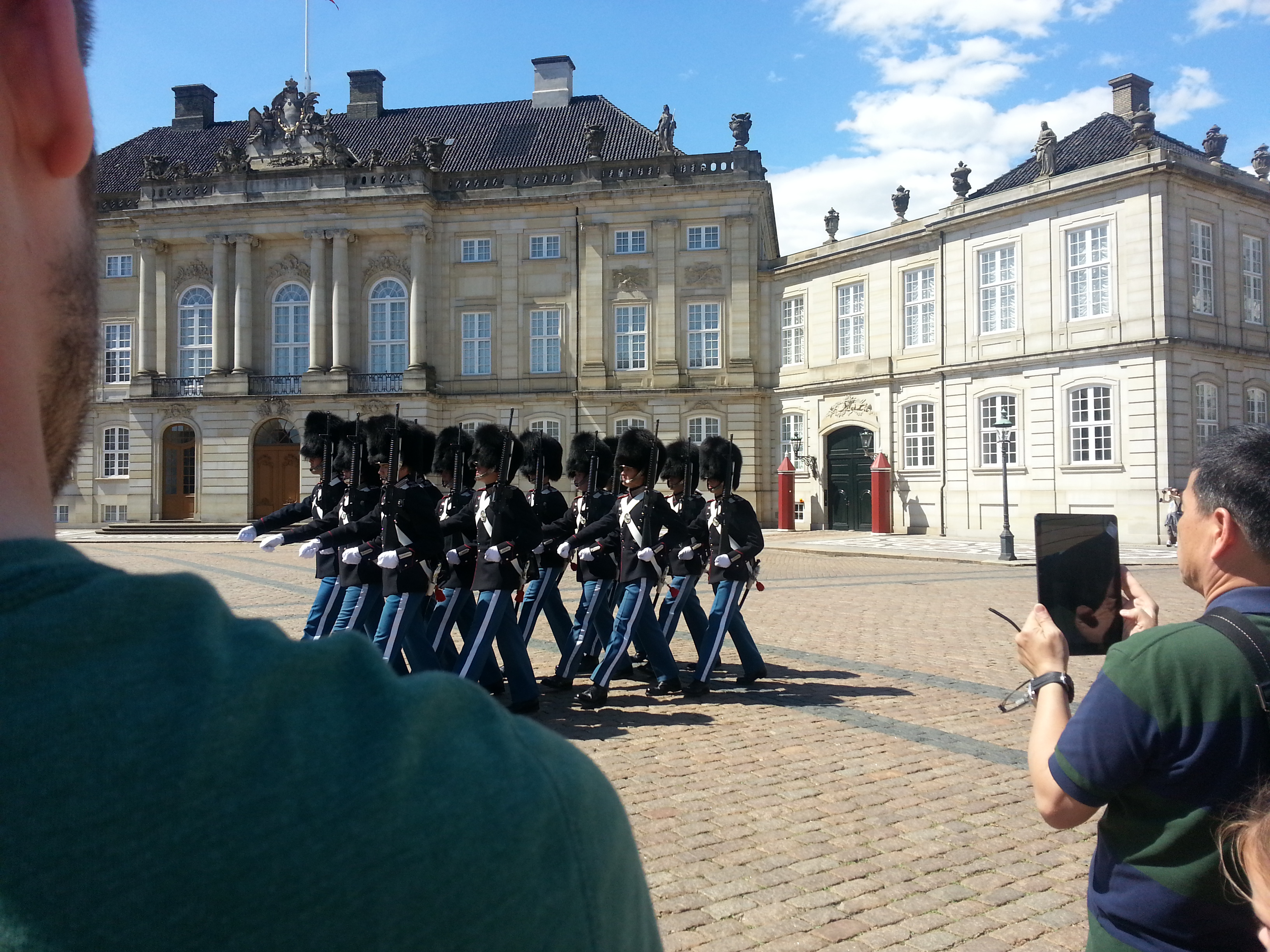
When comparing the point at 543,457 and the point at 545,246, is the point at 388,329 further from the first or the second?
the point at 543,457

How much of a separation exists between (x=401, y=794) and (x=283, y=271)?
129 feet

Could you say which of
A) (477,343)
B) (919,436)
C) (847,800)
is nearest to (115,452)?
(477,343)

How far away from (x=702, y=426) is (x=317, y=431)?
24.5m

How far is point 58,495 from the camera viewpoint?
808mm

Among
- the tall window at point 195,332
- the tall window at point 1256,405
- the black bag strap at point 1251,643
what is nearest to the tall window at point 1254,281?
the tall window at point 1256,405

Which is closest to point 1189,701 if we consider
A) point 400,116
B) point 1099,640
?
point 1099,640

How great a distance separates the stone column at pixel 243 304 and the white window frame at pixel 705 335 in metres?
16.2

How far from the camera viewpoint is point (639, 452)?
395 inches

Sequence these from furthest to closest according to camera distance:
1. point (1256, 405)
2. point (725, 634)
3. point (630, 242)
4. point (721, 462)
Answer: point (630, 242) → point (1256, 405) → point (721, 462) → point (725, 634)

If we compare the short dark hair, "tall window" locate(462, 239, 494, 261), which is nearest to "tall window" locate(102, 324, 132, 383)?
"tall window" locate(462, 239, 494, 261)

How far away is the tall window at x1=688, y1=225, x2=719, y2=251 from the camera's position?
3497 cm

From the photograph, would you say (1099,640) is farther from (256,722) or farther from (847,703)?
(847,703)

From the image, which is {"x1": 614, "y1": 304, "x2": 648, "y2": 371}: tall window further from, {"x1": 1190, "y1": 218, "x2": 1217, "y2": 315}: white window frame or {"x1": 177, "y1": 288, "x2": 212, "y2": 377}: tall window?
{"x1": 1190, "y1": 218, "x2": 1217, "y2": 315}: white window frame

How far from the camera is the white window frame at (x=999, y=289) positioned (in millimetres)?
28328
